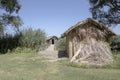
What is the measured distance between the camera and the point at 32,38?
113ft

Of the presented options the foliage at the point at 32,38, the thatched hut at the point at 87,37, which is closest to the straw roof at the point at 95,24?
the thatched hut at the point at 87,37

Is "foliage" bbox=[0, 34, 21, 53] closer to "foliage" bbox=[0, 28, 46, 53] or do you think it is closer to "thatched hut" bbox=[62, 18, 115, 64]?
"foliage" bbox=[0, 28, 46, 53]

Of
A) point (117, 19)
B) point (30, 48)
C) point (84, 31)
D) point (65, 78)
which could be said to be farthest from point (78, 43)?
point (117, 19)

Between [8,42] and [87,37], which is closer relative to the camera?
[87,37]

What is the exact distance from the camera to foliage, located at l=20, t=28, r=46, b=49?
33844 mm

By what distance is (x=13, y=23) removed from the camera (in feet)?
97.6

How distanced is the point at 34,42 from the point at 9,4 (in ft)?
25.2

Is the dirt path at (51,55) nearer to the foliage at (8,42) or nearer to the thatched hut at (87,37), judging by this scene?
the thatched hut at (87,37)

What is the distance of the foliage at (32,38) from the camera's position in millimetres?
33844

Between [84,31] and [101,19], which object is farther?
[101,19]

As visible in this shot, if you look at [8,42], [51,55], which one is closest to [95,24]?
[51,55]

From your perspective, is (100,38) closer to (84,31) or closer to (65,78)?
(84,31)

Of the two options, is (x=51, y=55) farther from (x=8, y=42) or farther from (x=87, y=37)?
(x=8, y=42)

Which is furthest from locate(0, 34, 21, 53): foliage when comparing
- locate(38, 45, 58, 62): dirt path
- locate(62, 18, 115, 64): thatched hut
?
locate(62, 18, 115, 64): thatched hut
